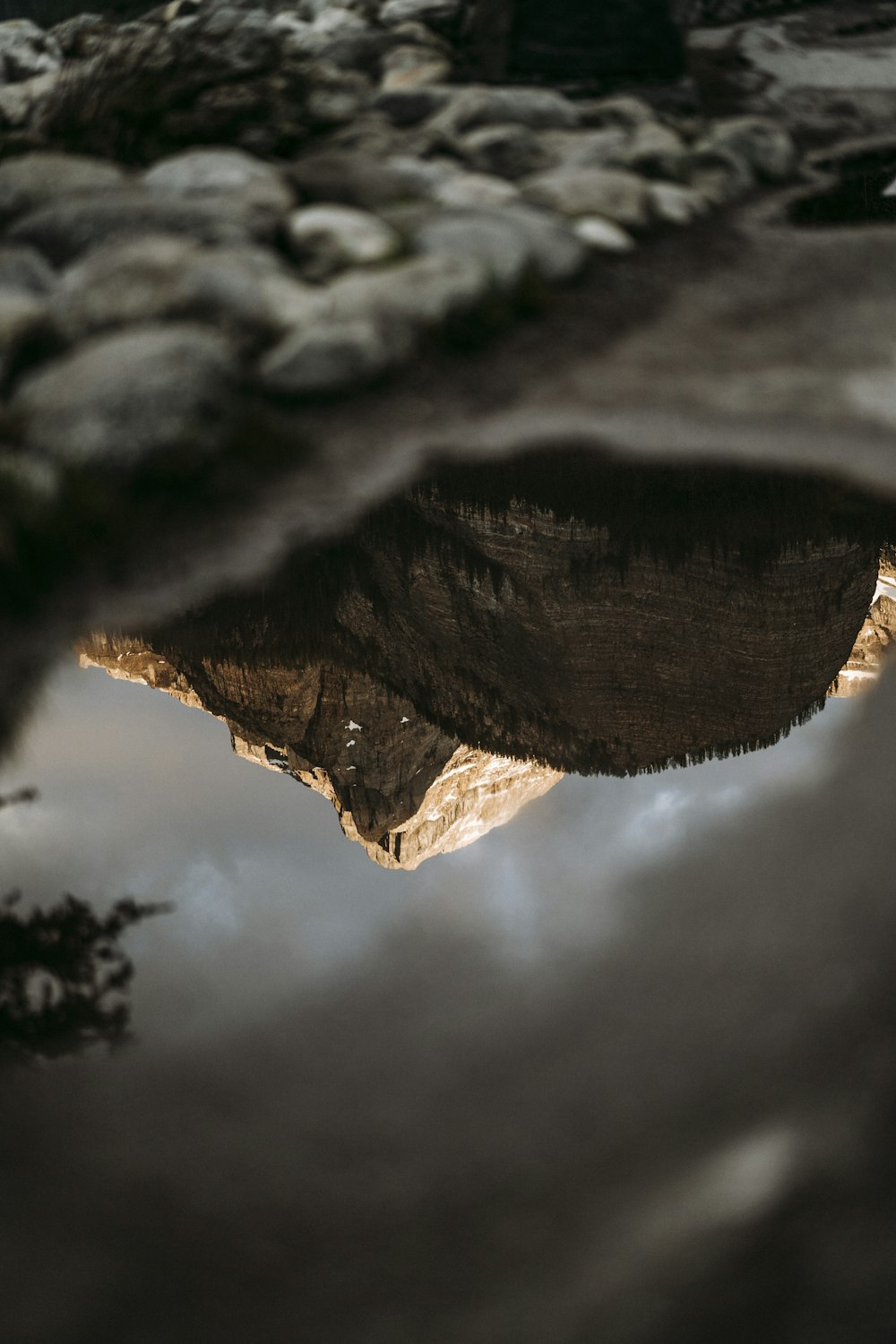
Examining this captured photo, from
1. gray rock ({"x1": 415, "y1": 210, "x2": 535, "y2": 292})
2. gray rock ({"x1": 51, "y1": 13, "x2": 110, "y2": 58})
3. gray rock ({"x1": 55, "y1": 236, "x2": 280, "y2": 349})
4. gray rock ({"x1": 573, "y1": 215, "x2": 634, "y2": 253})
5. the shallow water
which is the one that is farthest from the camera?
gray rock ({"x1": 51, "y1": 13, "x2": 110, "y2": 58})

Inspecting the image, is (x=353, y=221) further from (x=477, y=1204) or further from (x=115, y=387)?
(x=477, y=1204)

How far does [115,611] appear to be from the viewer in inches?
31.1

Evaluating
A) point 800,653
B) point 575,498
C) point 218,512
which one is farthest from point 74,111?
point 800,653

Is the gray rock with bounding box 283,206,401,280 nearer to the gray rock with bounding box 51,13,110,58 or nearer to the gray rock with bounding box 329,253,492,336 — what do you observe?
the gray rock with bounding box 329,253,492,336

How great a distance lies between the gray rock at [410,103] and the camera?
4.41 ft

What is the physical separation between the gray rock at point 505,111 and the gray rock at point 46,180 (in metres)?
0.40

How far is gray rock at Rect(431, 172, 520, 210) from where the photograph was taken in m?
1.18

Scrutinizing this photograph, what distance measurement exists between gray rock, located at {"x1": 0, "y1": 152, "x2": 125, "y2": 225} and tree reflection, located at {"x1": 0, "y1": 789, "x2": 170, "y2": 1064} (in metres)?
0.79

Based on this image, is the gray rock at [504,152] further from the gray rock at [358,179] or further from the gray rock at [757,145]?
the gray rock at [757,145]

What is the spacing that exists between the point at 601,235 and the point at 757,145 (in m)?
0.33

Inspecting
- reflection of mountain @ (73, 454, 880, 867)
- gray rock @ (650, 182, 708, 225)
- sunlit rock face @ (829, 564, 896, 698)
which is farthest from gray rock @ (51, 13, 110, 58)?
sunlit rock face @ (829, 564, 896, 698)

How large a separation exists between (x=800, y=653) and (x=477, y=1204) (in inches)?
17.7

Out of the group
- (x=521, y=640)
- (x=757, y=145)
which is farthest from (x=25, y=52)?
(x=521, y=640)

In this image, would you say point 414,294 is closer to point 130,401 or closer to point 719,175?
point 130,401
